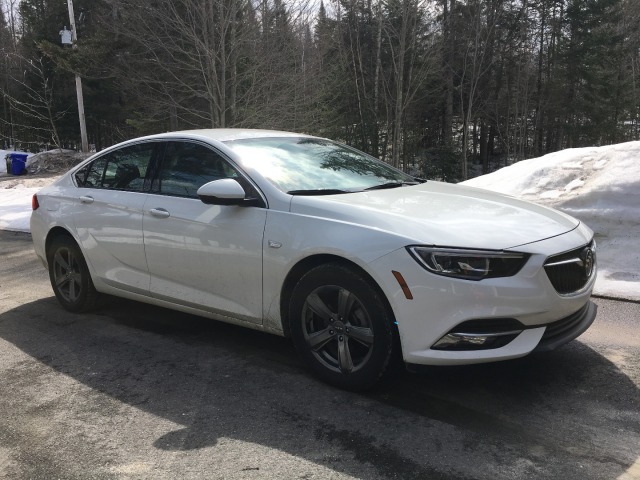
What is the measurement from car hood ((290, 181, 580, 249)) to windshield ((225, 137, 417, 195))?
232 mm

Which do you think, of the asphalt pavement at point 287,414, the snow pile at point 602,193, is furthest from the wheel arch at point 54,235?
the snow pile at point 602,193

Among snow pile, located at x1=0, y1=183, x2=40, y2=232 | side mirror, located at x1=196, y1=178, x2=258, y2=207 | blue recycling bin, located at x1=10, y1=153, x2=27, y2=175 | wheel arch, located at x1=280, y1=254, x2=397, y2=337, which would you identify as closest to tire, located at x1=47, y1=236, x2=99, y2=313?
side mirror, located at x1=196, y1=178, x2=258, y2=207

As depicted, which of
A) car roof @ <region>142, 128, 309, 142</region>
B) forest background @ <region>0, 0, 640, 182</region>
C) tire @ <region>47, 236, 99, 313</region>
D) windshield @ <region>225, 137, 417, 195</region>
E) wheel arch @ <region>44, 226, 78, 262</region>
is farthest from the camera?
forest background @ <region>0, 0, 640, 182</region>

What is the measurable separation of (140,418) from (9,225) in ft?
31.1

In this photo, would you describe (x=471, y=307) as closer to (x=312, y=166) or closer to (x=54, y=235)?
(x=312, y=166)

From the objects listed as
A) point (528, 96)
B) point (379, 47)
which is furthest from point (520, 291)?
point (528, 96)

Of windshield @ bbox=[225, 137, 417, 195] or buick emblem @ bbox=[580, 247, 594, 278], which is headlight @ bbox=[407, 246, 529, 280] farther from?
windshield @ bbox=[225, 137, 417, 195]

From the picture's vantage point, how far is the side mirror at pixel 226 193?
350cm

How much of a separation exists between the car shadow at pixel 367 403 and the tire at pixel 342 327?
15 cm

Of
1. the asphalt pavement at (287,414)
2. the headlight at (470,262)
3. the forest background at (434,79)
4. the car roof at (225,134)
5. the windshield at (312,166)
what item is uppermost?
the forest background at (434,79)

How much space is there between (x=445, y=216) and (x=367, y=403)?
1.16 m

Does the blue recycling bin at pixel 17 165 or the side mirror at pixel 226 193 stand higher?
the blue recycling bin at pixel 17 165

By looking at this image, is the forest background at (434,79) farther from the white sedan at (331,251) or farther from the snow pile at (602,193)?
the white sedan at (331,251)

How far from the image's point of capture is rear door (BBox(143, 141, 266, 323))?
11.8ft
